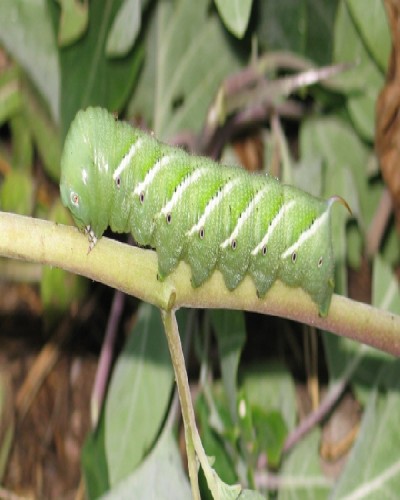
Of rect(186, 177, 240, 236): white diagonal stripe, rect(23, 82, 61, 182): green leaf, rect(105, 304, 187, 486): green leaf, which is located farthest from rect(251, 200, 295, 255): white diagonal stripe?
rect(23, 82, 61, 182): green leaf

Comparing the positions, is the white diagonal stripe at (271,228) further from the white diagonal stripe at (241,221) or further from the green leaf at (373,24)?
the green leaf at (373,24)

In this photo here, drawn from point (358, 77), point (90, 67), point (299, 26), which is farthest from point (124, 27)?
point (358, 77)

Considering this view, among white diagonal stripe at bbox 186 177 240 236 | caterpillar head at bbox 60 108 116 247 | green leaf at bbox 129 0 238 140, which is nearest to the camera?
caterpillar head at bbox 60 108 116 247

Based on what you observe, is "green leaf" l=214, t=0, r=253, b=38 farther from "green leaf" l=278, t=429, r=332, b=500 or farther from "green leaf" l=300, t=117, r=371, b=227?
"green leaf" l=278, t=429, r=332, b=500

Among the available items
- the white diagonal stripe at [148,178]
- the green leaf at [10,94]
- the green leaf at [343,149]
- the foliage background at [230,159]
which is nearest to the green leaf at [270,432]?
the foliage background at [230,159]

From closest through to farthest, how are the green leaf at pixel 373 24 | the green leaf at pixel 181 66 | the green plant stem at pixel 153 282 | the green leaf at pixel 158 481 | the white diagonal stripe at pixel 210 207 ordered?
the green plant stem at pixel 153 282
the white diagonal stripe at pixel 210 207
the green leaf at pixel 158 481
the green leaf at pixel 373 24
the green leaf at pixel 181 66

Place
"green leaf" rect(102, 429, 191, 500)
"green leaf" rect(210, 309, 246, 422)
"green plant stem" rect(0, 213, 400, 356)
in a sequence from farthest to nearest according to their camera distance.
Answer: "green leaf" rect(210, 309, 246, 422) → "green leaf" rect(102, 429, 191, 500) → "green plant stem" rect(0, 213, 400, 356)

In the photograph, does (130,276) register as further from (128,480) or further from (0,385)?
(0,385)
